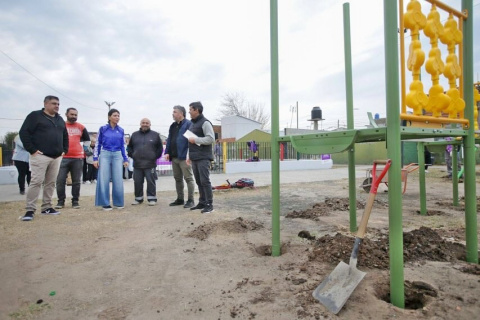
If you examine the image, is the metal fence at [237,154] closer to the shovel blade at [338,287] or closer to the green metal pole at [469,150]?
the green metal pole at [469,150]

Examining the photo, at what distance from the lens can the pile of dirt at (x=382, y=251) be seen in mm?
2428

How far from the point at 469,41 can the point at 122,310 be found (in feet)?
10.9

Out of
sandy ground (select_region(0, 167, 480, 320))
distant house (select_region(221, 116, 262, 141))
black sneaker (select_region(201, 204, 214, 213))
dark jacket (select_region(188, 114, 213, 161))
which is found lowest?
sandy ground (select_region(0, 167, 480, 320))

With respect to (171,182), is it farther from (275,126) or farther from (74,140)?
(275,126)

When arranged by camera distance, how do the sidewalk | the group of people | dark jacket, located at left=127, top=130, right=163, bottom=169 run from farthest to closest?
the sidewalk, dark jacket, located at left=127, top=130, right=163, bottom=169, the group of people

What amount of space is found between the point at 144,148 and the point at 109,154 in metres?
0.64

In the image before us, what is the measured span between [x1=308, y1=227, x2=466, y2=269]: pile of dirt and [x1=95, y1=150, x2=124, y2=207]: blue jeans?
405 centimetres

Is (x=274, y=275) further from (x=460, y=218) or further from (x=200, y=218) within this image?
(x=460, y=218)

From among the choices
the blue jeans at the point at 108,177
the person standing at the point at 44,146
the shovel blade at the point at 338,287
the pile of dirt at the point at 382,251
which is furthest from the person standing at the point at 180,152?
the shovel blade at the point at 338,287

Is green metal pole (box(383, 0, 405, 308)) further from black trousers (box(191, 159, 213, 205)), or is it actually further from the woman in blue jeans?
the woman in blue jeans

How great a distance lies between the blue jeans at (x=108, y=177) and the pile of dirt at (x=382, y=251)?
4052 millimetres

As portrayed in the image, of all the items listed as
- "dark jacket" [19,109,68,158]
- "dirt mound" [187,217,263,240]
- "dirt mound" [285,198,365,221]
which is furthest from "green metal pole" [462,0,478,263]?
"dark jacket" [19,109,68,158]

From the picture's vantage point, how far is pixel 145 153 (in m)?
5.86

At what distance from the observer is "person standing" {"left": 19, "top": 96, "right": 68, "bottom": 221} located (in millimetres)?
4605
